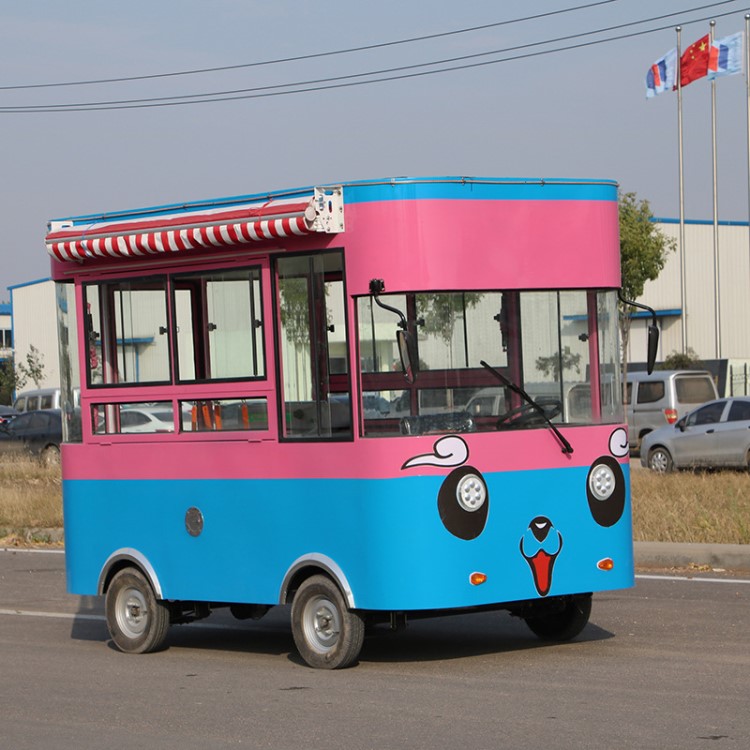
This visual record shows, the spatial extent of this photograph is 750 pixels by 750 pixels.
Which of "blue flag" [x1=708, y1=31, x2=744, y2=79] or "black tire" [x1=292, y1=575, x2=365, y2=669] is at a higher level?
"blue flag" [x1=708, y1=31, x2=744, y2=79]

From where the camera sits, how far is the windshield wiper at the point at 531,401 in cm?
946

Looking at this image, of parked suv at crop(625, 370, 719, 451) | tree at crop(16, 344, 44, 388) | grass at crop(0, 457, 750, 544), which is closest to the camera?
grass at crop(0, 457, 750, 544)

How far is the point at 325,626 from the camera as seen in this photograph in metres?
9.49

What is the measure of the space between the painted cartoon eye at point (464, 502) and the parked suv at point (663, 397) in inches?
872

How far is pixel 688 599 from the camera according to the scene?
40.2 ft

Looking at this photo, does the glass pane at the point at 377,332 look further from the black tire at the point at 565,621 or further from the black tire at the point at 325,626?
the black tire at the point at 565,621

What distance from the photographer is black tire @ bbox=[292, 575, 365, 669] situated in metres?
9.26

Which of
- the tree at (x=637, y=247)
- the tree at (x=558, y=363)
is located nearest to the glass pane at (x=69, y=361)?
the tree at (x=558, y=363)

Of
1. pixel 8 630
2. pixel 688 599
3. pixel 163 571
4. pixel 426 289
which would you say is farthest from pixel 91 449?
pixel 688 599

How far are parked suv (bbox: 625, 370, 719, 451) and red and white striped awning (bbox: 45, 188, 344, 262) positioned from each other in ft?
70.5

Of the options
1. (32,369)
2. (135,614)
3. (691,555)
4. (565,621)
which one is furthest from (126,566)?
(32,369)

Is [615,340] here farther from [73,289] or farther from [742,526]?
[742,526]

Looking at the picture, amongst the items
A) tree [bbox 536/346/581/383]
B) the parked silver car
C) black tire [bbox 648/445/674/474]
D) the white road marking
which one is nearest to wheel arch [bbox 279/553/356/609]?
tree [bbox 536/346/581/383]

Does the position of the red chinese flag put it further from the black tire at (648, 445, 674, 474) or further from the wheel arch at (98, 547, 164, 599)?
the wheel arch at (98, 547, 164, 599)
